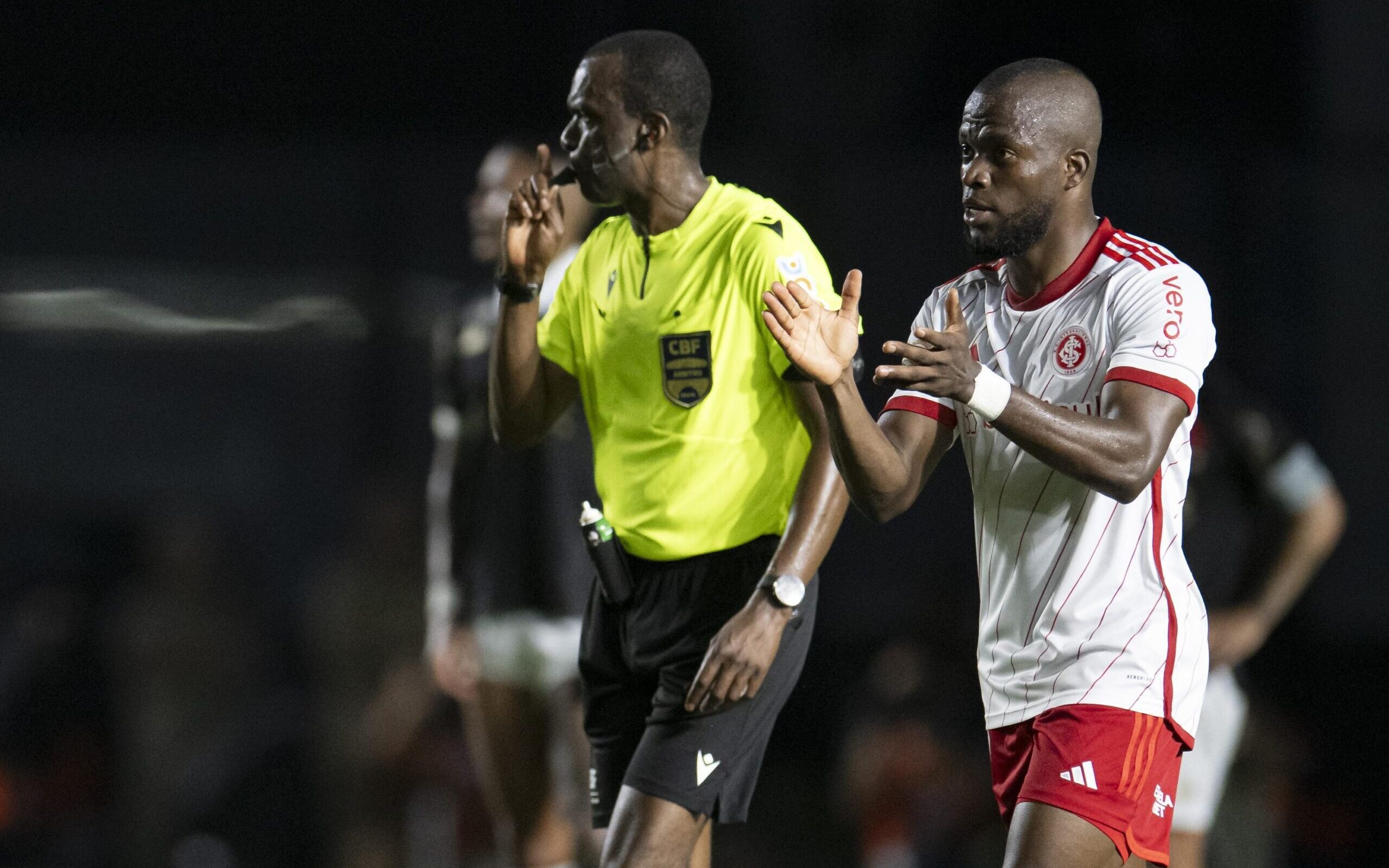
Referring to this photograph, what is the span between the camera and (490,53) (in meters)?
10.4

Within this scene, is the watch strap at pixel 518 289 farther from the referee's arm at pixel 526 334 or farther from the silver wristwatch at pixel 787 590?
the silver wristwatch at pixel 787 590

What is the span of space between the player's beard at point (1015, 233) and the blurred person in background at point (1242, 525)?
2.01 metres

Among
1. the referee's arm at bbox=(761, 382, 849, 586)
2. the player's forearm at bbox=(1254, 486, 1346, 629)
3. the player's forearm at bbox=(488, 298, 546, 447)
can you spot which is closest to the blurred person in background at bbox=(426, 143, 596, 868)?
the player's forearm at bbox=(488, 298, 546, 447)

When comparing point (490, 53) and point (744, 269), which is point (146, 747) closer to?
point (490, 53)

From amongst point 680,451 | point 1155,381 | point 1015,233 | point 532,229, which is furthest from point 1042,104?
point 532,229

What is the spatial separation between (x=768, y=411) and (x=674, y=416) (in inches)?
7.5

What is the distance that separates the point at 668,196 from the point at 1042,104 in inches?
34.0

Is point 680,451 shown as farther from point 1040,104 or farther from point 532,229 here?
point 1040,104

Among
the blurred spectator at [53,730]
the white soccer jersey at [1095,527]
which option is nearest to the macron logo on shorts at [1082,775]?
the white soccer jersey at [1095,527]

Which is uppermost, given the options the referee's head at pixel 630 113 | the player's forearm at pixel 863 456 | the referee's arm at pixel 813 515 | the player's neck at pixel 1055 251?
the referee's head at pixel 630 113

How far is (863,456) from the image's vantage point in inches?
107

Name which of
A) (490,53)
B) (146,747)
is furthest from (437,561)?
(490,53)

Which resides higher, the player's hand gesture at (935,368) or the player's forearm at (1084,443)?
the player's hand gesture at (935,368)

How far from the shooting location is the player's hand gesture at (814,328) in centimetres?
262
